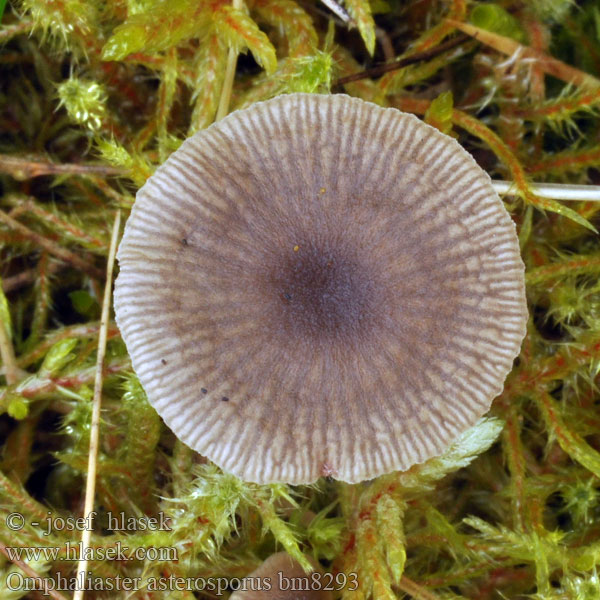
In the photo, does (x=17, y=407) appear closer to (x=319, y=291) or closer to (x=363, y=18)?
(x=319, y=291)

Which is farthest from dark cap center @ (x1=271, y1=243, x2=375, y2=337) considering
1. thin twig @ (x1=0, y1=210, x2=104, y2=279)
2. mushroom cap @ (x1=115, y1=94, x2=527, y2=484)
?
thin twig @ (x1=0, y1=210, x2=104, y2=279)

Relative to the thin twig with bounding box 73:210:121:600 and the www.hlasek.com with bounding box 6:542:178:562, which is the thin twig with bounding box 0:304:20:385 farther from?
the www.hlasek.com with bounding box 6:542:178:562

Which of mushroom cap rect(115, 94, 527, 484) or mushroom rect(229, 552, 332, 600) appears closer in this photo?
mushroom cap rect(115, 94, 527, 484)

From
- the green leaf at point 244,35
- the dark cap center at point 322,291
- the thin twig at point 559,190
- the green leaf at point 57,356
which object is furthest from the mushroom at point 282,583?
the green leaf at point 244,35

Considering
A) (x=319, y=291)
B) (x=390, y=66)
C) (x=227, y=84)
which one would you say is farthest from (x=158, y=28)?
(x=319, y=291)

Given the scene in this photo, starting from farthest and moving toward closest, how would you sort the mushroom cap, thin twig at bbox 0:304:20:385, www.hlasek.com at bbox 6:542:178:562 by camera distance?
thin twig at bbox 0:304:20:385 < www.hlasek.com at bbox 6:542:178:562 < the mushroom cap

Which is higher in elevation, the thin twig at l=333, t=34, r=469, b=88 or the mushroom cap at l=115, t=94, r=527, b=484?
the thin twig at l=333, t=34, r=469, b=88

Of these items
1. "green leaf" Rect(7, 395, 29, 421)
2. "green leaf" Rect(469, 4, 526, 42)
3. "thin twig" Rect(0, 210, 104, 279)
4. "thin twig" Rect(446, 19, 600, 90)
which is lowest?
"green leaf" Rect(7, 395, 29, 421)

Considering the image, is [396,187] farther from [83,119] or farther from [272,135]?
[83,119]

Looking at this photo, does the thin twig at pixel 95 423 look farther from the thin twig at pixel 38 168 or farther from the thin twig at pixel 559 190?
the thin twig at pixel 559 190
